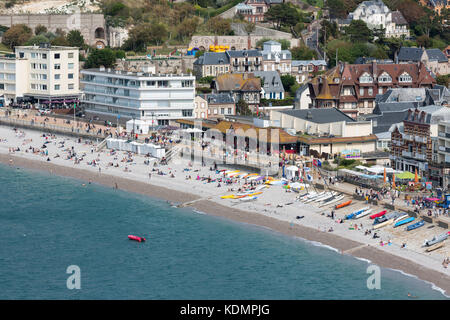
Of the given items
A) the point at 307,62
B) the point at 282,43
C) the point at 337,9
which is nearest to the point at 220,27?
the point at 282,43

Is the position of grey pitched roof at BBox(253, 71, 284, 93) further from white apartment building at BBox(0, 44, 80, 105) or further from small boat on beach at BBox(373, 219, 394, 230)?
small boat on beach at BBox(373, 219, 394, 230)

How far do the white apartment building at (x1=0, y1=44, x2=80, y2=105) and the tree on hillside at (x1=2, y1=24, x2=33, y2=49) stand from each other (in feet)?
50.2

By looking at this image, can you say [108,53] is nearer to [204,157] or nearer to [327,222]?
[204,157]

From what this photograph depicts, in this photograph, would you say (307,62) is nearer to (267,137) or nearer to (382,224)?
(267,137)

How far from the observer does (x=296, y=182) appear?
8750cm

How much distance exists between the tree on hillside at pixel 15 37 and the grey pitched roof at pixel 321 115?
57238 mm

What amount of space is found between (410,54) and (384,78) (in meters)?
24.1

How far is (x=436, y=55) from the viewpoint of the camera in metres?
143

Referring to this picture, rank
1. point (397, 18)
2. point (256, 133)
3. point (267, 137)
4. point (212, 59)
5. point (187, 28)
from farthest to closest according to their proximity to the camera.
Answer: point (397, 18)
point (187, 28)
point (212, 59)
point (256, 133)
point (267, 137)

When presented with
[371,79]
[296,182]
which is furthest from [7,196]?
[371,79]

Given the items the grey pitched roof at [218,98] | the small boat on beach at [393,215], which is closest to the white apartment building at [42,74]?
the grey pitched roof at [218,98]

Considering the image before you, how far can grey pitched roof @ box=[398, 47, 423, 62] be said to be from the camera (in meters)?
143

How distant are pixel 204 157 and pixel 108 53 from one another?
44.7m

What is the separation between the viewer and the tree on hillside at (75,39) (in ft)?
476
